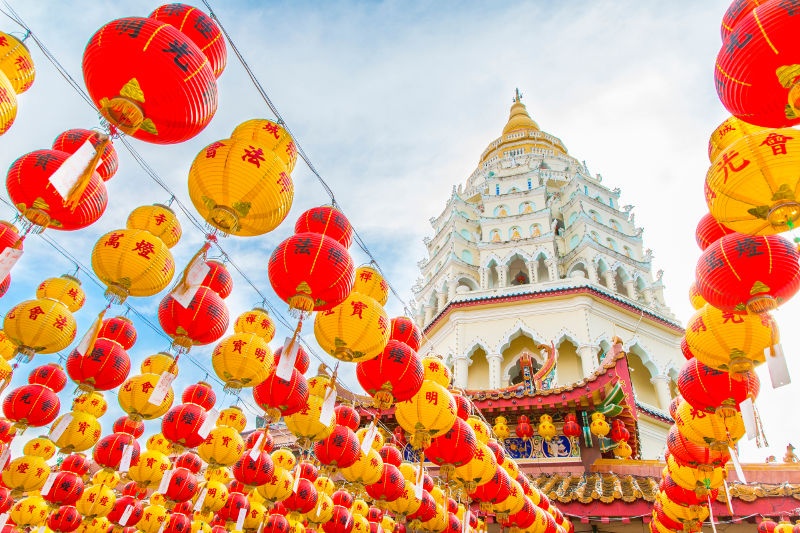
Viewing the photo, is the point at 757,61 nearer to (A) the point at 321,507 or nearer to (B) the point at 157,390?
(B) the point at 157,390

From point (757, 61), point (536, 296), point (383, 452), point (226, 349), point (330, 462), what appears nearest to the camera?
point (757, 61)

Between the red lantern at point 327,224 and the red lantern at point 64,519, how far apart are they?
7.88 metres

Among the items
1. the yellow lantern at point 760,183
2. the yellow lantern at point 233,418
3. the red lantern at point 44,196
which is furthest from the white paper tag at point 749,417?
the yellow lantern at point 233,418

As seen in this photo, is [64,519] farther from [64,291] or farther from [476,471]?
[476,471]

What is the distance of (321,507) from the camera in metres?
8.42

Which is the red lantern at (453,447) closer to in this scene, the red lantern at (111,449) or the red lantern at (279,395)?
the red lantern at (279,395)

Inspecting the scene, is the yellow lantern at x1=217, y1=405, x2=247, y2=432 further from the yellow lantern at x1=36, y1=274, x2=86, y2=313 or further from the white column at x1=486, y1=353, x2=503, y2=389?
the white column at x1=486, y1=353, x2=503, y2=389

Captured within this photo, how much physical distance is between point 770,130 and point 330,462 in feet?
19.5

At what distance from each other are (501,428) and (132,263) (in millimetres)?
10319

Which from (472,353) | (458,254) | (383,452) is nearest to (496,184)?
(458,254)

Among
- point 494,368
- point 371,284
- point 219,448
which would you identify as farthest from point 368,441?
point 494,368

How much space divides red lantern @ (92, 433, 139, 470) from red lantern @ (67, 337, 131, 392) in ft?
6.18

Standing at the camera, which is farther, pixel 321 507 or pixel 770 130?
pixel 321 507

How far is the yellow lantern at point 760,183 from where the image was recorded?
3332 millimetres
